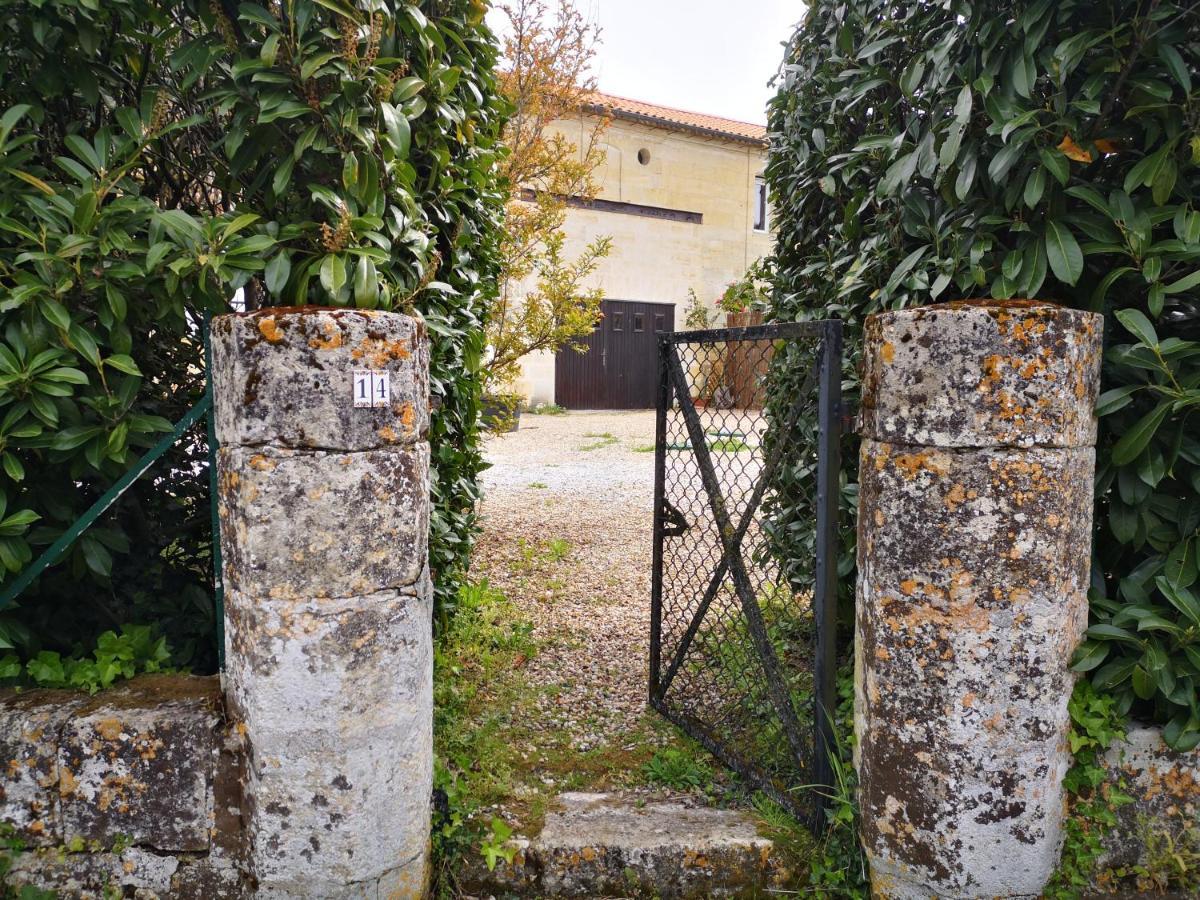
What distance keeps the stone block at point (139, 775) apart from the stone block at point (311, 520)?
436mm

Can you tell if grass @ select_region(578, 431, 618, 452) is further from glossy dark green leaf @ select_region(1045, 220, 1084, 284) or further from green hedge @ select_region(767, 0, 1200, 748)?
glossy dark green leaf @ select_region(1045, 220, 1084, 284)

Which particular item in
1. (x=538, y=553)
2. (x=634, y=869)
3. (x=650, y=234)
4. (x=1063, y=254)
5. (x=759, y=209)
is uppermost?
(x=759, y=209)

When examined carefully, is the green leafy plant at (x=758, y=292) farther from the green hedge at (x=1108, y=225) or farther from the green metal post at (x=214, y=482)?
the green metal post at (x=214, y=482)

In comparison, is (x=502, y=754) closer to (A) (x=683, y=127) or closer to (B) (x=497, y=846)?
(B) (x=497, y=846)

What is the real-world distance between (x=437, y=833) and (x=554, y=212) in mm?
5805

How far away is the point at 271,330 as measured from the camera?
6.03 ft

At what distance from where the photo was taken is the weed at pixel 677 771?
2.76 metres

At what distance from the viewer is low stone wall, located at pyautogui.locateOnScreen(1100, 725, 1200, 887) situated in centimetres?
201

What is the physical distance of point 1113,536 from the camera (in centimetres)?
214

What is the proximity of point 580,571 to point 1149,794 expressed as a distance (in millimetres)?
3617

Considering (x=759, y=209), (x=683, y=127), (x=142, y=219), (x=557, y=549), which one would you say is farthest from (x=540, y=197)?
(x=759, y=209)

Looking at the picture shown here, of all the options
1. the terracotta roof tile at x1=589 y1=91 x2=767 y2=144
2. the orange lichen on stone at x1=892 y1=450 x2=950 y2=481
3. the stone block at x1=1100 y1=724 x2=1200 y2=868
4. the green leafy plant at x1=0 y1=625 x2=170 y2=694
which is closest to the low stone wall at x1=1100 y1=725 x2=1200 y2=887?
the stone block at x1=1100 y1=724 x2=1200 y2=868

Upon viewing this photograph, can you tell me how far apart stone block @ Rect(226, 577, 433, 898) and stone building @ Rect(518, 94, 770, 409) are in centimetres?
1445

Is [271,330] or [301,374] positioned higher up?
[271,330]
